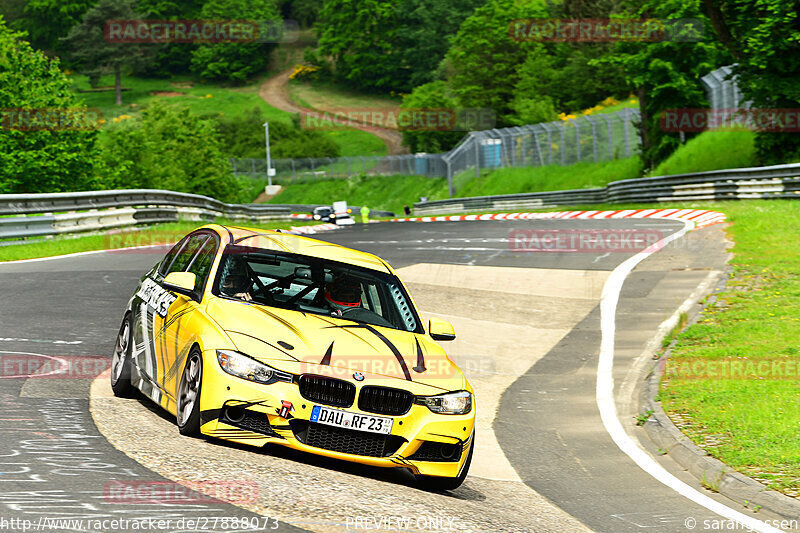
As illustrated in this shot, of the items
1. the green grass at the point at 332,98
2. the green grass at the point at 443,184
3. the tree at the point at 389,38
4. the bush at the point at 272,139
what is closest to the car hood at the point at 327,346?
the green grass at the point at 443,184

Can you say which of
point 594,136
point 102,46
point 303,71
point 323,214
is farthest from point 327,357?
point 102,46

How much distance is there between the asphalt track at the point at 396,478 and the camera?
5703mm

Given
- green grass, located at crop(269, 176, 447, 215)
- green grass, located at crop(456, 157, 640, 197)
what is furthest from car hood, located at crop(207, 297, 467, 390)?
green grass, located at crop(269, 176, 447, 215)

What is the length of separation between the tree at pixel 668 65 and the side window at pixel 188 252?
3571 cm

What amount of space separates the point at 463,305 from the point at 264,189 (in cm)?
9253

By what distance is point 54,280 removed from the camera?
15703 mm

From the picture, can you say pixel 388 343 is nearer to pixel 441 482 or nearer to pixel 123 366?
pixel 441 482

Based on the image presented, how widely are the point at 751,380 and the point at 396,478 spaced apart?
557 centimetres

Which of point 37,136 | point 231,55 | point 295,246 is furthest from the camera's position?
point 231,55

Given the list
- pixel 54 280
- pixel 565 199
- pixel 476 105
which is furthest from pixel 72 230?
pixel 476 105

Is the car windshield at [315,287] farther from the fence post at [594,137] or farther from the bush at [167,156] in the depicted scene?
the bush at [167,156]

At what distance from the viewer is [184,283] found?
7.66m

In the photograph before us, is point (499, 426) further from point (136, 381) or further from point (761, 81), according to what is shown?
point (761, 81)

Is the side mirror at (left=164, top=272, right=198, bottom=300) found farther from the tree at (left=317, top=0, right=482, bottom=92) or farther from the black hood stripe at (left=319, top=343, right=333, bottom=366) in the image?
the tree at (left=317, top=0, right=482, bottom=92)
